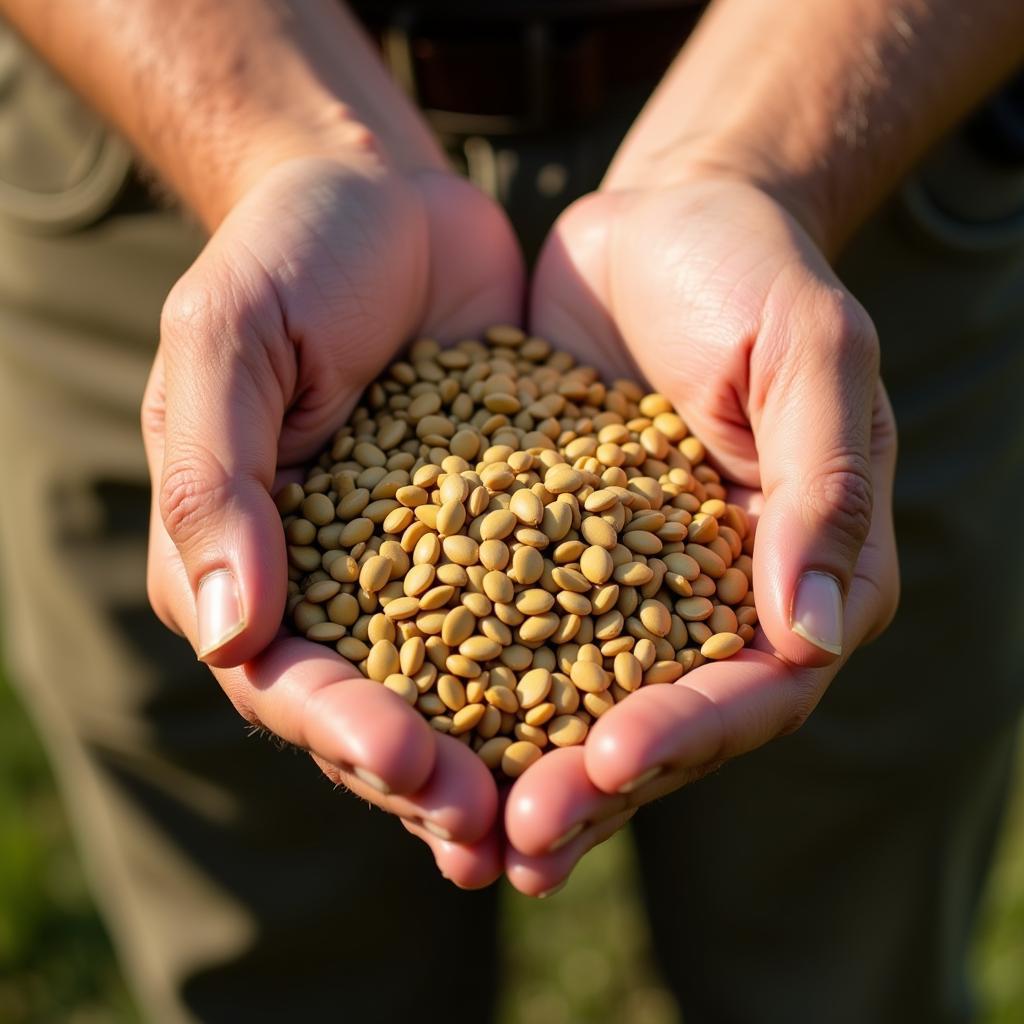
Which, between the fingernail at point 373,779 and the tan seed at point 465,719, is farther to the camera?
the tan seed at point 465,719

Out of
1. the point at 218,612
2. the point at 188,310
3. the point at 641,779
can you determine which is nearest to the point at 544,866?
the point at 641,779

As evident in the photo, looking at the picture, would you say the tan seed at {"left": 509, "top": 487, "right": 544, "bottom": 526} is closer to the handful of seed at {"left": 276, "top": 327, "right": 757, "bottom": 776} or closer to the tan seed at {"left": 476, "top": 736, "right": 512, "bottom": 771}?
the handful of seed at {"left": 276, "top": 327, "right": 757, "bottom": 776}

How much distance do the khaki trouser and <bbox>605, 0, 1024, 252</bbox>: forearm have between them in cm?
19

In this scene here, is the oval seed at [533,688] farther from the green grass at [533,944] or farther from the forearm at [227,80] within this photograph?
the green grass at [533,944]

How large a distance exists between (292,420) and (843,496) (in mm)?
763

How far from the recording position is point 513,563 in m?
1.64

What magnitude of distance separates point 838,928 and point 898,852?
22 cm

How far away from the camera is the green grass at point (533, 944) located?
2990 mm

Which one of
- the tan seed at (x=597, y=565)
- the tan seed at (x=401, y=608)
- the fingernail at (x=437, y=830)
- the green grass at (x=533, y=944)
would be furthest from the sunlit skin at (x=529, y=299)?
the green grass at (x=533, y=944)

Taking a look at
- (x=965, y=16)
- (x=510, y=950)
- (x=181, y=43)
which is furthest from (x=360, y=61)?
(x=510, y=950)

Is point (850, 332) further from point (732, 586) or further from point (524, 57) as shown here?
point (524, 57)

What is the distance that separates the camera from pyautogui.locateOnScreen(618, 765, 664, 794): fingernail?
1334 mm

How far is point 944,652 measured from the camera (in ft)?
7.93

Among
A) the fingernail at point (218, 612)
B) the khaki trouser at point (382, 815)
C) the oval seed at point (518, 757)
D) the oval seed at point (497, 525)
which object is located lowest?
the khaki trouser at point (382, 815)
